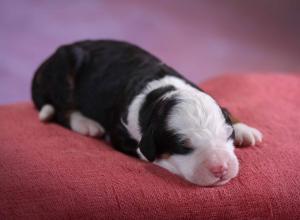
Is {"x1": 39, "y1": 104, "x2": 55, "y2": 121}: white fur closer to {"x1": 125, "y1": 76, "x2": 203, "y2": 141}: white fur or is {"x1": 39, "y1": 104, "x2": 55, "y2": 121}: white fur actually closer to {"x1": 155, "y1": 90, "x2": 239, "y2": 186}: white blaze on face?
{"x1": 125, "y1": 76, "x2": 203, "y2": 141}: white fur

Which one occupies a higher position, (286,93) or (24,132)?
(286,93)

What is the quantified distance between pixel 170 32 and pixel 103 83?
1714 millimetres

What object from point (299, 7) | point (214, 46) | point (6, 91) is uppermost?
point (299, 7)

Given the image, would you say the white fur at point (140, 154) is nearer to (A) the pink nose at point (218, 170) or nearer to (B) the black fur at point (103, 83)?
(B) the black fur at point (103, 83)

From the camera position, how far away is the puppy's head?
84.0 inches

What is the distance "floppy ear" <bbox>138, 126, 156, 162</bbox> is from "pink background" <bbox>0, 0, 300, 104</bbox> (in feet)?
7.37

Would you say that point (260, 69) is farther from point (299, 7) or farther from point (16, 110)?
point (16, 110)

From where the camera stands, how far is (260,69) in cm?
482

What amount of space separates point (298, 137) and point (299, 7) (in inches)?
88.6

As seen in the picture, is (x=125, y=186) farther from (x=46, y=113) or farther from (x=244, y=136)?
(x=46, y=113)

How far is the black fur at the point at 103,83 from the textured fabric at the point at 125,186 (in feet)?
0.66

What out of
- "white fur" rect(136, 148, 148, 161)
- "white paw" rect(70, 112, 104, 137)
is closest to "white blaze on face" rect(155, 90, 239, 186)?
"white fur" rect(136, 148, 148, 161)

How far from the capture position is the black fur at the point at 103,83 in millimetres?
2684

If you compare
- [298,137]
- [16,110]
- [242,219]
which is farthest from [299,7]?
[242,219]
